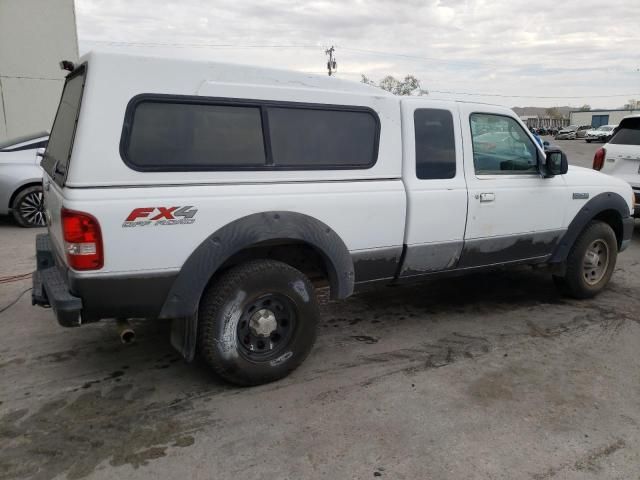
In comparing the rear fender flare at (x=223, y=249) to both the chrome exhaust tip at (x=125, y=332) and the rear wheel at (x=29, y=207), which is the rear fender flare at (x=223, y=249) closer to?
the chrome exhaust tip at (x=125, y=332)

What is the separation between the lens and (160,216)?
3.02 metres

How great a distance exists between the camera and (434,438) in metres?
2.99

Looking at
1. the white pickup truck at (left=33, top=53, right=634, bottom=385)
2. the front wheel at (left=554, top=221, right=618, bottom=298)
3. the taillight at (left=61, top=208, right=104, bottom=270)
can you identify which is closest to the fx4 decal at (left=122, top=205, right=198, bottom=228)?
the white pickup truck at (left=33, top=53, right=634, bottom=385)

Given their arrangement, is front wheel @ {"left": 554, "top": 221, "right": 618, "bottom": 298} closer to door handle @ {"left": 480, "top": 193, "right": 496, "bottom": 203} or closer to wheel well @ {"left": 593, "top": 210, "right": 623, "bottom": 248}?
wheel well @ {"left": 593, "top": 210, "right": 623, "bottom": 248}

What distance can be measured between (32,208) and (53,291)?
5991 millimetres

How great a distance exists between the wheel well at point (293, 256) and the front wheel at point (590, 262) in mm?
2757

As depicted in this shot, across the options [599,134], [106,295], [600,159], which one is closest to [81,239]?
[106,295]

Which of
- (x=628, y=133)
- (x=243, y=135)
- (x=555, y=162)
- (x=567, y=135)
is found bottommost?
(x=555, y=162)

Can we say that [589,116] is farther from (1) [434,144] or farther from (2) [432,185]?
(2) [432,185]

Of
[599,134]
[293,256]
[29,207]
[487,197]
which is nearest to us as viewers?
[293,256]

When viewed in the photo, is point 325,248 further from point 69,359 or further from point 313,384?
point 69,359

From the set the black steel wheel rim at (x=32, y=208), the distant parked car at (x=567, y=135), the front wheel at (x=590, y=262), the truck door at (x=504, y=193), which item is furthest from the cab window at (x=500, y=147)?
the distant parked car at (x=567, y=135)

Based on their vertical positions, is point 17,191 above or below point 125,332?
above

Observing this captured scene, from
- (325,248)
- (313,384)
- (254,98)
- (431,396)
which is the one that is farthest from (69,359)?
(431,396)
